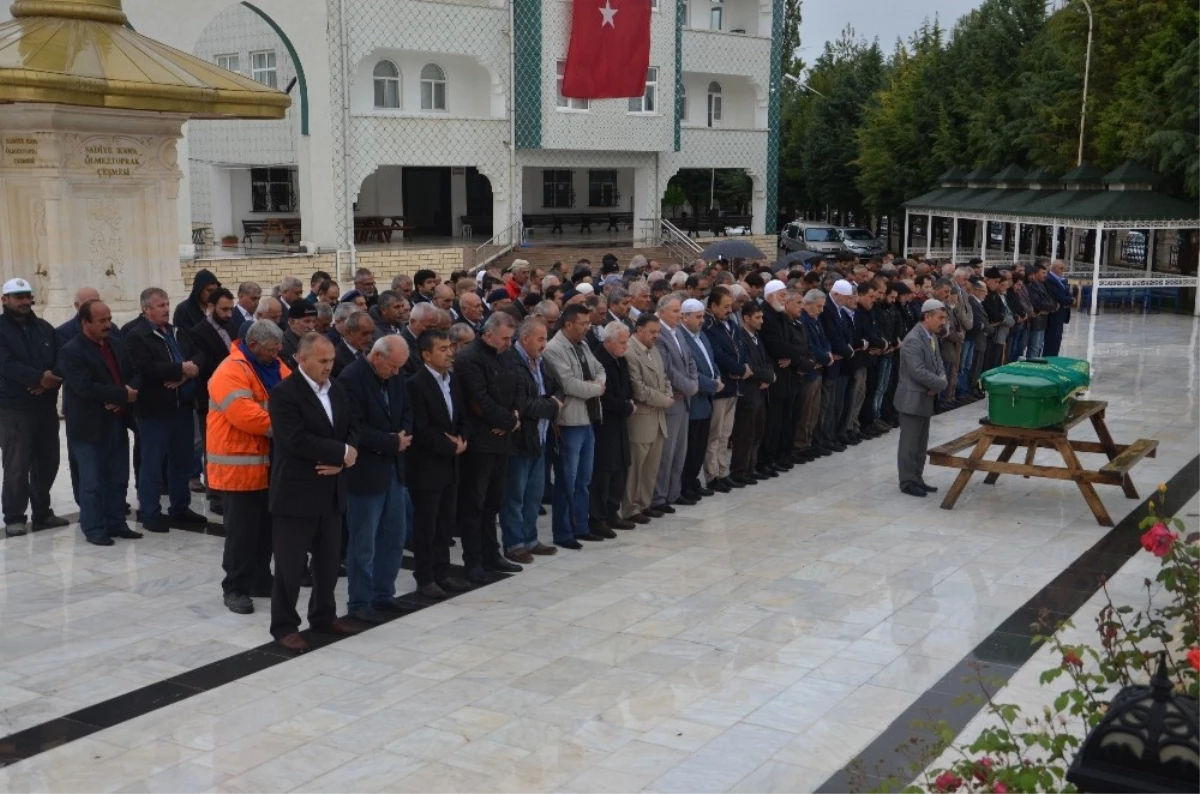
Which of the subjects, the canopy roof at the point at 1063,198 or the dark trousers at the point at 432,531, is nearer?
the dark trousers at the point at 432,531

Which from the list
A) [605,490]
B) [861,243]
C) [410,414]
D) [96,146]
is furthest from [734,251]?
[861,243]

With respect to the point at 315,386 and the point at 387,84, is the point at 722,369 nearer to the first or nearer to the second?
the point at 315,386

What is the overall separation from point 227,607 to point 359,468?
1.33 metres

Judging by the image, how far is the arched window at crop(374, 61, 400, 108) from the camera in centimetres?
3222

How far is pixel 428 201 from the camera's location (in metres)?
39.0

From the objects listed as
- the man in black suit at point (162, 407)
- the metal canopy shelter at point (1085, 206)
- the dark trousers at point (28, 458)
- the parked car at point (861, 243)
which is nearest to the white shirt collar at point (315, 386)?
the man in black suit at point (162, 407)

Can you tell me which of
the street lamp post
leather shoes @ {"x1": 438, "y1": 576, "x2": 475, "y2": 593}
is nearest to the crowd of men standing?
leather shoes @ {"x1": 438, "y1": 576, "x2": 475, "y2": 593}

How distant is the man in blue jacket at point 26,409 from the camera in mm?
9266

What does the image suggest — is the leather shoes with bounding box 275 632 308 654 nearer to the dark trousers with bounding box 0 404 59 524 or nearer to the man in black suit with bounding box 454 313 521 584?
the man in black suit with bounding box 454 313 521 584

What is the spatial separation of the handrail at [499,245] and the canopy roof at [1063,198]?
1223 cm

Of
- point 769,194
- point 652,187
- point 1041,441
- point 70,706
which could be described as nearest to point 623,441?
point 1041,441

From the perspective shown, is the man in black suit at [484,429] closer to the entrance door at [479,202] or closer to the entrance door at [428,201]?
the entrance door at [428,201]

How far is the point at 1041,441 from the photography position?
10.4 m

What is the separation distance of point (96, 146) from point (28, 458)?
4.46 meters
